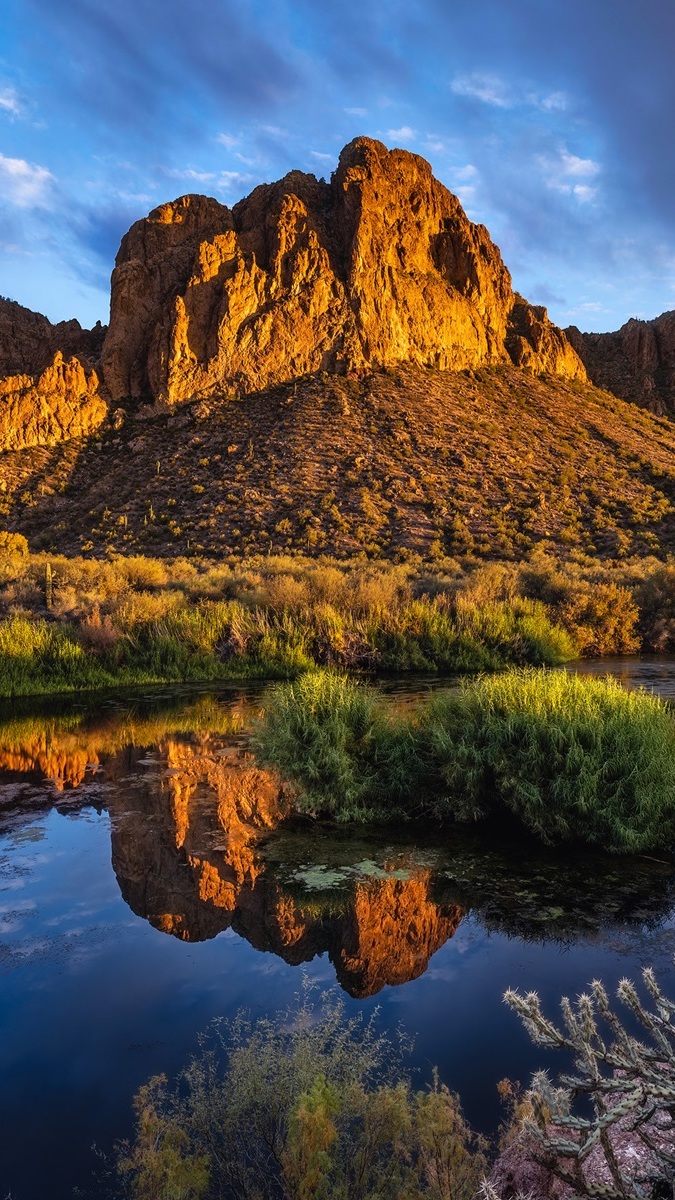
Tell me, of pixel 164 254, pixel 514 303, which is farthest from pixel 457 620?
pixel 514 303

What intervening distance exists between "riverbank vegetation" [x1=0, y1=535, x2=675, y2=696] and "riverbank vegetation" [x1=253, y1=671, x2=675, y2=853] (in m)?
Answer: 9.18

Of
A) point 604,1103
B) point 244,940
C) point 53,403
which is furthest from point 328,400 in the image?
point 604,1103

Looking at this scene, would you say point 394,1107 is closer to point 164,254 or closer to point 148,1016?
point 148,1016

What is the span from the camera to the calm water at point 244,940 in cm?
400

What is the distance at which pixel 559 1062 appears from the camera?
402 centimetres

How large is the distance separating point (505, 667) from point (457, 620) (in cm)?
210

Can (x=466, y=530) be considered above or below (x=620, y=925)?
above

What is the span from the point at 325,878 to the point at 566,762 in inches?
91.1

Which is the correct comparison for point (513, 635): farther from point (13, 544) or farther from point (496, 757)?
point (13, 544)

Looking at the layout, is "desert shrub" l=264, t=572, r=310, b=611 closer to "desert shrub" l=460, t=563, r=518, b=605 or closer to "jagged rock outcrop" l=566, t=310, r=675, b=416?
"desert shrub" l=460, t=563, r=518, b=605

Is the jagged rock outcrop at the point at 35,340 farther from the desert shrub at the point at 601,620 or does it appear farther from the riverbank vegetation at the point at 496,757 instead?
the riverbank vegetation at the point at 496,757

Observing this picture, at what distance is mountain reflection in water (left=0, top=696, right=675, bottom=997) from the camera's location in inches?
216

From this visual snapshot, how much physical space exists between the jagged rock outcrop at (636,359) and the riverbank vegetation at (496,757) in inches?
3071

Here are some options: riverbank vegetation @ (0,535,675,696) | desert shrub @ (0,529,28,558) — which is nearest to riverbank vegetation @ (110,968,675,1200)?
riverbank vegetation @ (0,535,675,696)
